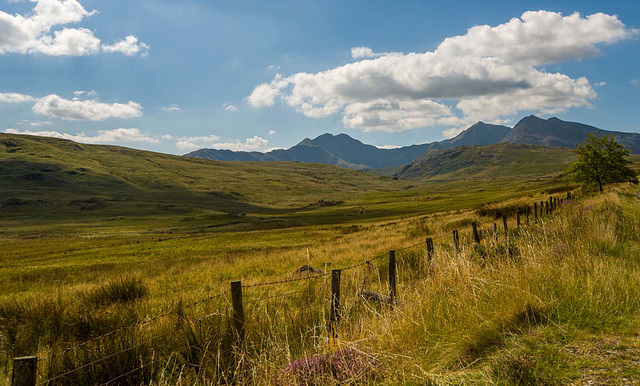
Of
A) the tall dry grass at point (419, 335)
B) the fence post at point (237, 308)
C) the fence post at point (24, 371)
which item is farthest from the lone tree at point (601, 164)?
the fence post at point (24, 371)

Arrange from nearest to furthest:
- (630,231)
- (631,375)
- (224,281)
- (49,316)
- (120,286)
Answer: (631,375) < (49,316) < (630,231) < (120,286) < (224,281)

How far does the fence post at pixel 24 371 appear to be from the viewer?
2963 mm

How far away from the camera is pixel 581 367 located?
362 cm

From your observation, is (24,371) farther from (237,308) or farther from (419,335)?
(419,335)

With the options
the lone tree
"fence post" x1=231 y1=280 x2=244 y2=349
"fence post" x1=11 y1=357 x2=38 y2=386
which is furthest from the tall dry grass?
the lone tree

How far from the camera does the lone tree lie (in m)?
34.4

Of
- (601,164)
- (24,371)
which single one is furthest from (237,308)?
(601,164)

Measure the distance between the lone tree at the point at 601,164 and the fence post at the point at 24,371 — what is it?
43.4 metres

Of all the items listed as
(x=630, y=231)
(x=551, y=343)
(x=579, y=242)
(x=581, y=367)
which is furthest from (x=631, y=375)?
(x=630, y=231)

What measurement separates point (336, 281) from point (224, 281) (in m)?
13.9

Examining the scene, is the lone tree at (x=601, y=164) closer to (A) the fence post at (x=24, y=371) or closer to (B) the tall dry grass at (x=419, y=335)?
(B) the tall dry grass at (x=419, y=335)

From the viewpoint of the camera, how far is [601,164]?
113 ft

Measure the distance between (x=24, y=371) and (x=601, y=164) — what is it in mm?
44087

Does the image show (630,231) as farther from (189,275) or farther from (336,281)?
(189,275)
